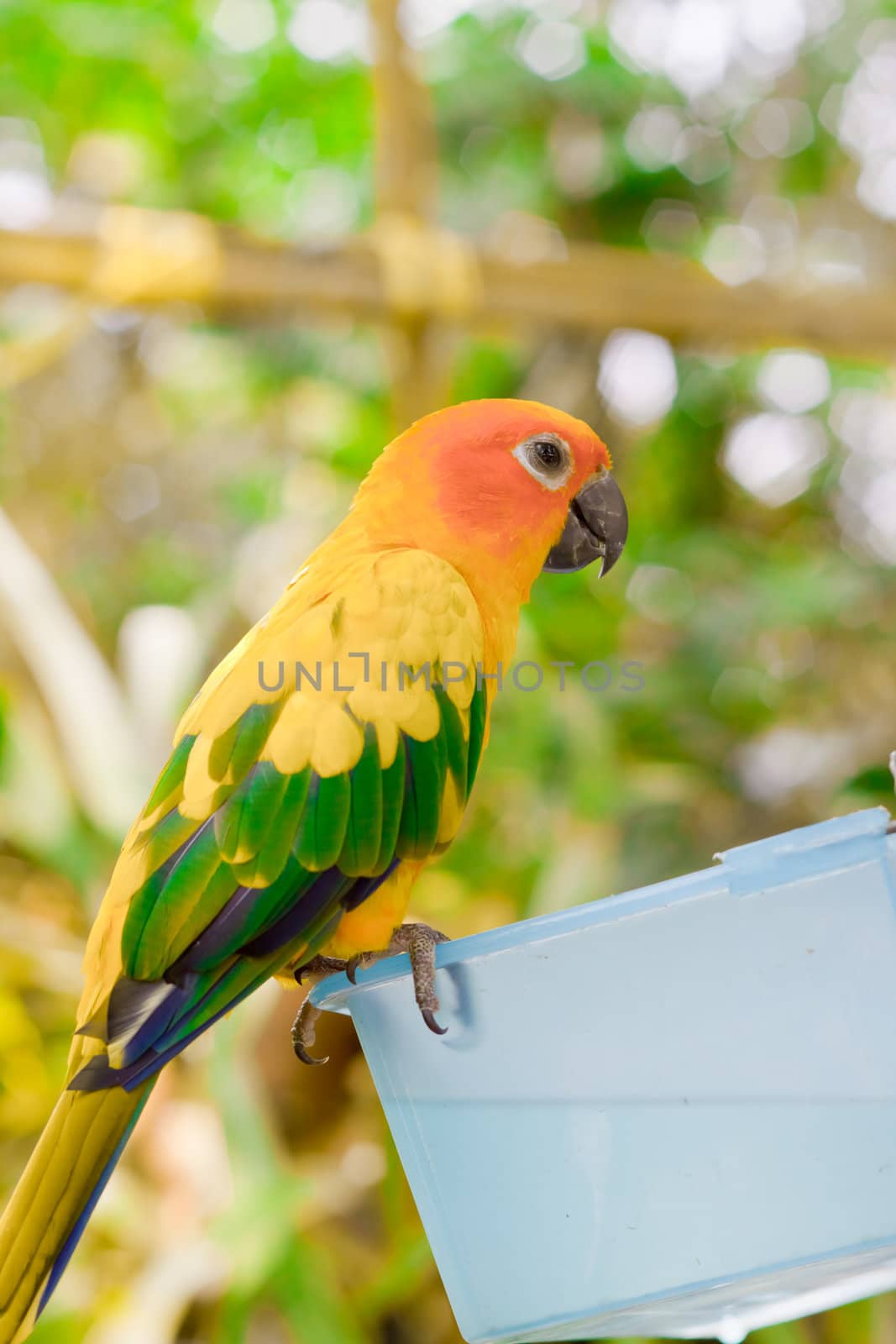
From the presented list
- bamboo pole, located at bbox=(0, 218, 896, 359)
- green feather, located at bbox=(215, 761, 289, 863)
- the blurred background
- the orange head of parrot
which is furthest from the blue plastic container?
bamboo pole, located at bbox=(0, 218, 896, 359)

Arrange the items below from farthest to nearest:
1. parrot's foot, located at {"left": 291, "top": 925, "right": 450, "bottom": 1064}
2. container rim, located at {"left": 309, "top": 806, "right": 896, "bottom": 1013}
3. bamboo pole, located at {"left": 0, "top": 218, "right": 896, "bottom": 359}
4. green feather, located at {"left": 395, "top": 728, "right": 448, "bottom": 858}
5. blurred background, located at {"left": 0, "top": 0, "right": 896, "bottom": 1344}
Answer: bamboo pole, located at {"left": 0, "top": 218, "right": 896, "bottom": 359}
blurred background, located at {"left": 0, "top": 0, "right": 896, "bottom": 1344}
green feather, located at {"left": 395, "top": 728, "right": 448, "bottom": 858}
parrot's foot, located at {"left": 291, "top": 925, "right": 450, "bottom": 1064}
container rim, located at {"left": 309, "top": 806, "right": 896, "bottom": 1013}

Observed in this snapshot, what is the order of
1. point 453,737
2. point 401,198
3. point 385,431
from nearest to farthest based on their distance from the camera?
point 453,737 < point 401,198 < point 385,431

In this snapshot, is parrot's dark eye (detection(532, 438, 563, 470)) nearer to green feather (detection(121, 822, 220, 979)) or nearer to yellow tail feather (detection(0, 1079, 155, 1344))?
green feather (detection(121, 822, 220, 979))

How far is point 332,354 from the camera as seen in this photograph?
2.89 meters

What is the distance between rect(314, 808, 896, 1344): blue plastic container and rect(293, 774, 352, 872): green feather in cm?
9

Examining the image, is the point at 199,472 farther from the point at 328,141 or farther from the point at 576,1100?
the point at 576,1100

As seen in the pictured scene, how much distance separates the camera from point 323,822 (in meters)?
0.65

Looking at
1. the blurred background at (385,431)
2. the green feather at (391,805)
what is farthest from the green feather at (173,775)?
the blurred background at (385,431)

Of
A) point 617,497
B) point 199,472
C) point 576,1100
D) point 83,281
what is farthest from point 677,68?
point 576,1100

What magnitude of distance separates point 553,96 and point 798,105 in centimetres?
65

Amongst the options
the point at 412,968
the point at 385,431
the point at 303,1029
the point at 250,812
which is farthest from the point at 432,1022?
the point at 385,431

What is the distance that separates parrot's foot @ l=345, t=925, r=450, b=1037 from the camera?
58 cm

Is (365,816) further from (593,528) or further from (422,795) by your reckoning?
(593,528)

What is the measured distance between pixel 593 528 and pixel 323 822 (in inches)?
13.8
